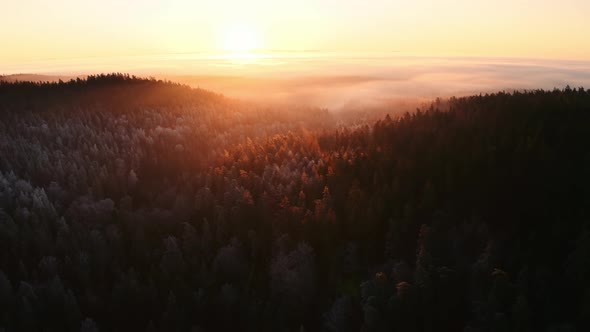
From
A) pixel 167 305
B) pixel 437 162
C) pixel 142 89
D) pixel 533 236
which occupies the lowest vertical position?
pixel 167 305

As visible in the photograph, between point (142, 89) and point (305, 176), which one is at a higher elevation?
point (142, 89)

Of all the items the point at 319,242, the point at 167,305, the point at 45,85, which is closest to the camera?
the point at 167,305

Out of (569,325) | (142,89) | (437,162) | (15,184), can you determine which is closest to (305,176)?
(437,162)

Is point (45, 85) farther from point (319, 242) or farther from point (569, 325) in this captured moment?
point (569, 325)

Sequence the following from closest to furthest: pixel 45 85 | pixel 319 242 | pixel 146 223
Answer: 1. pixel 319 242
2. pixel 146 223
3. pixel 45 85

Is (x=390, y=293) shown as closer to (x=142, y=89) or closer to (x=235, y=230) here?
(x=235, y=230)

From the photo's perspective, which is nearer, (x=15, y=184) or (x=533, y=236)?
(x=533, y=236)
